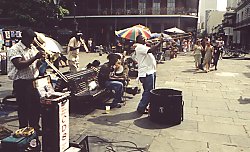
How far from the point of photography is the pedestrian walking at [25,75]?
4328 mm

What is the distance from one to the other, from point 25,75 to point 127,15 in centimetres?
3210

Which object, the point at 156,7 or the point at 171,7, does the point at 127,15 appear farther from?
the point at 171,7

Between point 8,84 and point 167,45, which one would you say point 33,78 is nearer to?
point 8,84

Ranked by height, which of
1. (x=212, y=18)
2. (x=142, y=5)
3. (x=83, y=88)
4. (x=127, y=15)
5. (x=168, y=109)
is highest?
(x=212, y=18)

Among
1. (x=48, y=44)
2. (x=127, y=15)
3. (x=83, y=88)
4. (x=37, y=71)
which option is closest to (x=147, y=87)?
(x=83, y=88)

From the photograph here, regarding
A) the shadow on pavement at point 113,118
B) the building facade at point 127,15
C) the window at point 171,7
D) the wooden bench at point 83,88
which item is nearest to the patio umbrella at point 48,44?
the wooden bench at point 83,88

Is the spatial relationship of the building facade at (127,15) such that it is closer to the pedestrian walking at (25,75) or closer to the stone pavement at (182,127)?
the stone pavement at (182,127)

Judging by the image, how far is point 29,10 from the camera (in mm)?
25578

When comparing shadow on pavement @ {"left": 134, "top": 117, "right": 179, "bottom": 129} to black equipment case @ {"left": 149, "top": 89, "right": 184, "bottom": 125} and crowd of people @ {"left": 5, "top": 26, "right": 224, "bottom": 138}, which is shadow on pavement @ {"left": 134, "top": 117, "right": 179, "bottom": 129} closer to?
black equipment case @ {"left": 149, "top": 89, "right": 184, "bottom": 125}

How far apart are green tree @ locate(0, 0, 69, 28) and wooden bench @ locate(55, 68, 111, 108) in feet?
64.3

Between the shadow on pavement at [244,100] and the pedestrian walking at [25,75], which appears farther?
the shadow on pavement at [244,100]

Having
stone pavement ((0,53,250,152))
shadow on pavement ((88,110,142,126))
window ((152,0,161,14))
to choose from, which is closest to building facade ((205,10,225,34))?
window ((152,0,161,14))

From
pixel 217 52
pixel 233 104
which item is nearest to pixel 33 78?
pixel 233 104

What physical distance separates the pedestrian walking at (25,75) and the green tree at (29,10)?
71.7ft
